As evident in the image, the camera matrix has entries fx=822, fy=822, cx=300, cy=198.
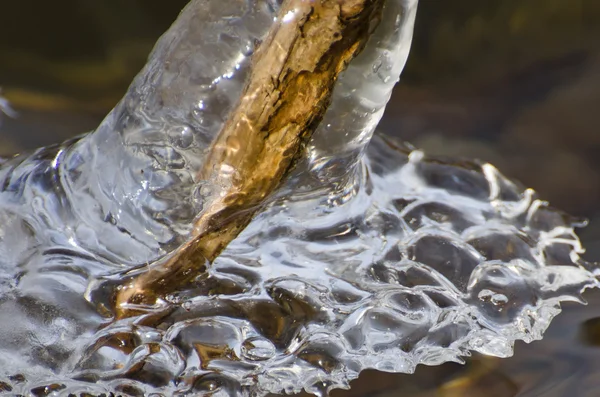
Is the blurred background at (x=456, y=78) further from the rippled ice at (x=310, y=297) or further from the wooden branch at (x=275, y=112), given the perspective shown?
the wooden branch at (x=275, y=112)

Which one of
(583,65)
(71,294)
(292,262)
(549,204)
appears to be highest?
(583,65)

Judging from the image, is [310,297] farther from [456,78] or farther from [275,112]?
[456,78]

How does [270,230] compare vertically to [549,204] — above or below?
below

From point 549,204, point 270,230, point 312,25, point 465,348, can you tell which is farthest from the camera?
point 549,204

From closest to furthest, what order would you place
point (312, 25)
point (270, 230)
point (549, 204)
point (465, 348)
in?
point (312, 25), point (465, 348), point (270, 230), point (549, 204)

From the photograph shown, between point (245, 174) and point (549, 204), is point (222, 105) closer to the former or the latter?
point (245, 174)

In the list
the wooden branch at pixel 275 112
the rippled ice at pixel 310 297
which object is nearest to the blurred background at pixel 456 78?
the rippled ice at pixel 310 297

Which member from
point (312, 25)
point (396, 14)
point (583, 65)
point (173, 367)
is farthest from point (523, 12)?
point (173, 367)

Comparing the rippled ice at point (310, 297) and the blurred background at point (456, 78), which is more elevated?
the blurred background at point (456, 78)

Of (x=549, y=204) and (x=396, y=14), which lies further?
(x=549, y=204)
